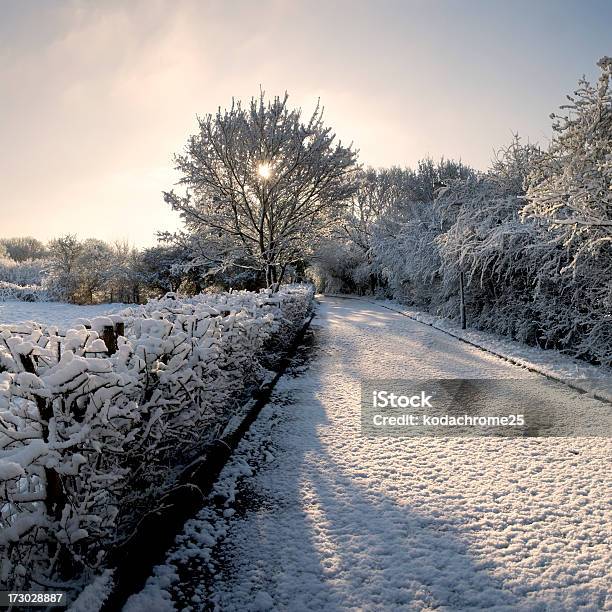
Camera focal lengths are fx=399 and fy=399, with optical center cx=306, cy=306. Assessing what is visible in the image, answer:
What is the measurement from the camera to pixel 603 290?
736 cm

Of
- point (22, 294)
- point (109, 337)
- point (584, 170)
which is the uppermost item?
point (584, 170)

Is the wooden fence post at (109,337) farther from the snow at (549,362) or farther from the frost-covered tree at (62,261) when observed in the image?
the frost-covered tree at (62,261)

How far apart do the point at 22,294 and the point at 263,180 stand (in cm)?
2450

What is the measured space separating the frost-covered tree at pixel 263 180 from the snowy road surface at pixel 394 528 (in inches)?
397

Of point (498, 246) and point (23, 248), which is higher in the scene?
point (23, 248)

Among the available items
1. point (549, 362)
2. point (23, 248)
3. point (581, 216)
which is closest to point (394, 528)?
point (581, 216)

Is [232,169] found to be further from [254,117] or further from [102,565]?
[102,565]

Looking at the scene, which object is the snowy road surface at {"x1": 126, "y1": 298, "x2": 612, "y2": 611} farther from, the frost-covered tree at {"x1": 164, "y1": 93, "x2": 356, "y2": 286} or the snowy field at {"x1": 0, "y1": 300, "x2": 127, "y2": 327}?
the snowy field at {"x1": 0, "y1": 300, "x2": 127, "y2": 327}

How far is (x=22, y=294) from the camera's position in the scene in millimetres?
28484

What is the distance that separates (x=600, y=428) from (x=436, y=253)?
1245 cm

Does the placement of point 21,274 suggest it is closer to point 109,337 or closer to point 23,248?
point 23,248

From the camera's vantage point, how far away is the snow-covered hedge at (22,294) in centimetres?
2808

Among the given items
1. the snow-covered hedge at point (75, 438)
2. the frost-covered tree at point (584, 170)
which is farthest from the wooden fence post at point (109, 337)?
the frost-covered tree at point (584, 170)

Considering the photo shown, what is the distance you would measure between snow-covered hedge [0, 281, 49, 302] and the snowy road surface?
97.9ft
